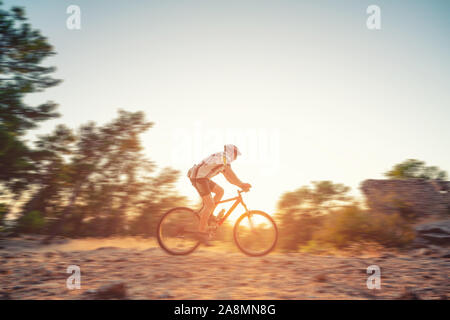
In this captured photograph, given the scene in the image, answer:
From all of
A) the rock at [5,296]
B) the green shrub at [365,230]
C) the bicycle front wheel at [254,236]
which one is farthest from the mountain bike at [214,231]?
the green shrub at [365,230]

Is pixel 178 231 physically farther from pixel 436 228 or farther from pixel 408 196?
pixel 408 196

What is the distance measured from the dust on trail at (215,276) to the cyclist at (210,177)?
99 centimetres

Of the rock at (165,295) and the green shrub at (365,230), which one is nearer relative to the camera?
the rock at (165,295)

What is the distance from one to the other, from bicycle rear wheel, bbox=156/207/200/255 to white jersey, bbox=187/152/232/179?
0.87 m

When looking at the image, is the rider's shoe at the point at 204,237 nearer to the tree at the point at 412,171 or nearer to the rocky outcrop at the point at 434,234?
the rocky outcrop at the point at 434,234

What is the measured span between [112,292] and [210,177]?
280cm

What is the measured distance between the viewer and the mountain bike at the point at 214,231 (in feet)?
20.4

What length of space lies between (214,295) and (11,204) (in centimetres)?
939

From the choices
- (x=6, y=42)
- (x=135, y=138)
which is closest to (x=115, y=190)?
(x=135, y=138)

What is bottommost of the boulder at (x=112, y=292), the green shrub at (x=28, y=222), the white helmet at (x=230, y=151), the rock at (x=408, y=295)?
the rock at (x=408, y=295)

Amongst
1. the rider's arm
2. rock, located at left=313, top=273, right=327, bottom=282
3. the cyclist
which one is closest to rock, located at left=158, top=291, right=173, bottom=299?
the cyclist

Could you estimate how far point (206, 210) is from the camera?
6.18 metres

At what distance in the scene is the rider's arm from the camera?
19.8 feet
